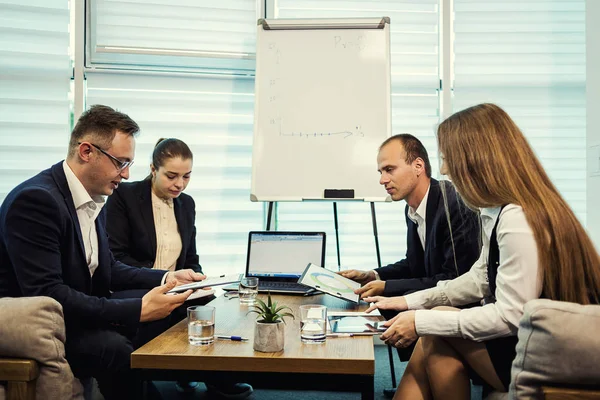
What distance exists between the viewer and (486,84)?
12.5ft

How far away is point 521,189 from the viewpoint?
5.02 ft

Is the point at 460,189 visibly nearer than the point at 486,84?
Yes

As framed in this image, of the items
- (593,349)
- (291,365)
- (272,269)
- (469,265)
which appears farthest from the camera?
(272,269)

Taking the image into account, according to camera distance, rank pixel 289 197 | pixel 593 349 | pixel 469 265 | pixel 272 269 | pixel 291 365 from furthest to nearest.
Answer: pixel 289 197 → pixel 272 269 → pixel 469 265 → pixel 291 365 → pixel 593 349

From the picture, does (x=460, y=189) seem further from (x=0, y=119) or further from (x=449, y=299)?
(x=0, y=119)

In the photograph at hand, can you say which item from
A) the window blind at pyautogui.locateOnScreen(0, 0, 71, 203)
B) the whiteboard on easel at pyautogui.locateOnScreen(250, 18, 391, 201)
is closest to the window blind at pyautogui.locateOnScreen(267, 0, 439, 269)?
the whiteboard on easel at pyautogui.locateOnScreen(250, 18, 391, 201)

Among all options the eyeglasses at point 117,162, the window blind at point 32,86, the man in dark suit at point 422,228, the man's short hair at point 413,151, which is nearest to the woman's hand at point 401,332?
the man in dark suit at point 422,228

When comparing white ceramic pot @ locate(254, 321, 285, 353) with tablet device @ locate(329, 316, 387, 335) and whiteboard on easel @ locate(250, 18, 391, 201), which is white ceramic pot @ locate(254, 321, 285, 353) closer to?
tablet device @ locate(329, 316, 387, 335)

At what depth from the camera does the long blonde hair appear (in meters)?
1.41

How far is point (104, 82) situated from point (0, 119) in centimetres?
70

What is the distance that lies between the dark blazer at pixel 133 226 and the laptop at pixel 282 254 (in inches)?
17.2

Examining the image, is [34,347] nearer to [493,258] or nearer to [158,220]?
[493,258]

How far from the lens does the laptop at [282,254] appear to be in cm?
266

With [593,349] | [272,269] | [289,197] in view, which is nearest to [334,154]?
[289,197]
